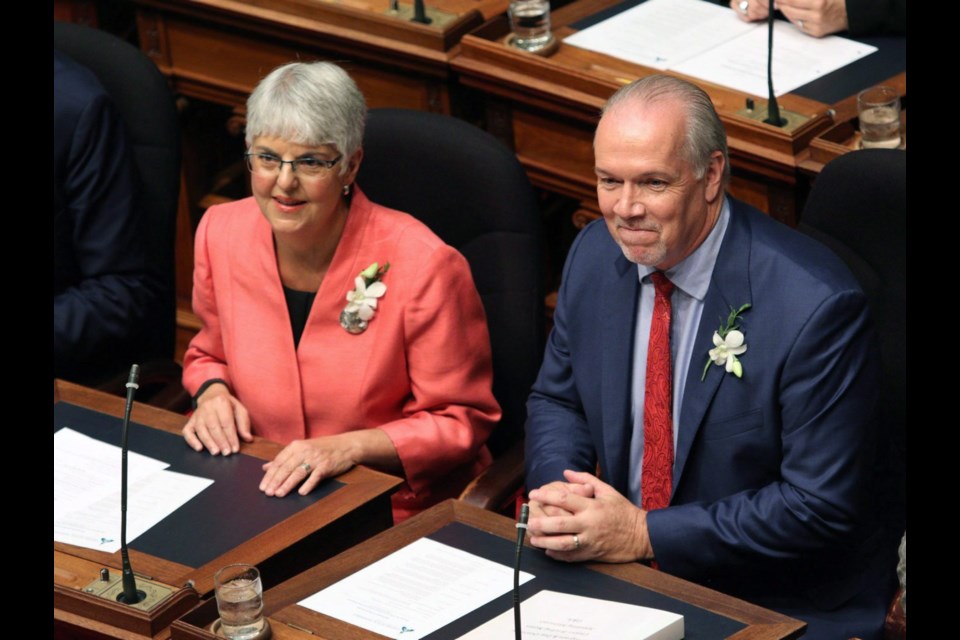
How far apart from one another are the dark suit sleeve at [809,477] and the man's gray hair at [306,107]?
0.93 m

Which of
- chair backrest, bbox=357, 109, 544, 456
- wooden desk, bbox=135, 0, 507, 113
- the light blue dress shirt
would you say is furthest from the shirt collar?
wooden desk, bbox=135, 0, 507, 113

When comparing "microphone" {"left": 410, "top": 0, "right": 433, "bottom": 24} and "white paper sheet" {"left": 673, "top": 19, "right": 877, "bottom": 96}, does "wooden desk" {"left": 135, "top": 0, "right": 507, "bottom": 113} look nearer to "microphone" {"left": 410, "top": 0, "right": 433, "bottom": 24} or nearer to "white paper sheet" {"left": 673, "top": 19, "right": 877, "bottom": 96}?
"microphone" {"left": 410, "top": 0, "right": 433, "bottom": 24}

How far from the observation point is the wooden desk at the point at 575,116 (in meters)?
3.54

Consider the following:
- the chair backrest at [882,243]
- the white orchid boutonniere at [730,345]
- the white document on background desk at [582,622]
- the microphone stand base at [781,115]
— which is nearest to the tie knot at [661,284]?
the white orchid boutonniere at [730,345]

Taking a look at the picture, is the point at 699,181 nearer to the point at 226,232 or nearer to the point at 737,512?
the point at 737,512

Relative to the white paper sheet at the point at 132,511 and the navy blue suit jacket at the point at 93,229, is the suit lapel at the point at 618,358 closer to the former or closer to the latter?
the white paper sheet at the point at 132,511

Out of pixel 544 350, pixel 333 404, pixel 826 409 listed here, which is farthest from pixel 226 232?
pixel 826 409

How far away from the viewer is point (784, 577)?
2775mm

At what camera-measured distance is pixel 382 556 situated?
2.62 m

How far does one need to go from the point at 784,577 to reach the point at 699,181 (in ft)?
2.27

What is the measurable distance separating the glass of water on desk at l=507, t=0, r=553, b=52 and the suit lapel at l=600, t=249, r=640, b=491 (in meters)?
1.13

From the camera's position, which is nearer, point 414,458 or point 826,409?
point 826,409

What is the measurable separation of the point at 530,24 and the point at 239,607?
1.95 meters

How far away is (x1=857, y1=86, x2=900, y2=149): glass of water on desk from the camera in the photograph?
3.45m
